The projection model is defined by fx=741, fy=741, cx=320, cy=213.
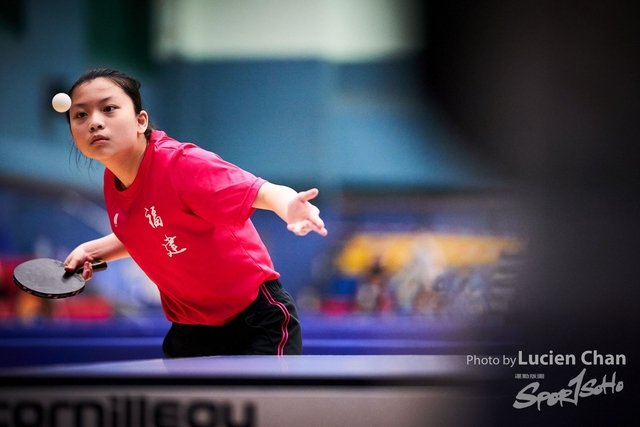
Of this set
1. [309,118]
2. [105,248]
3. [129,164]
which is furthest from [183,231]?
[309,118]

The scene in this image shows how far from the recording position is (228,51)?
6.52m

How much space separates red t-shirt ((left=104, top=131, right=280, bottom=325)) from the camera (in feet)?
4.66

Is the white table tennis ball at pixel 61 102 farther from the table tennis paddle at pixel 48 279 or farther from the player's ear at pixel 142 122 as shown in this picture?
the table tennis paddle at pixel 48 279

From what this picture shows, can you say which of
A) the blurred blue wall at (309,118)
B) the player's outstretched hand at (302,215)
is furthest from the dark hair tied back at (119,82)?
the blurred blue wall at (309,118)

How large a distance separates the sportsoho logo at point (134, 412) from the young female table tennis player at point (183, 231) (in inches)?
22.8

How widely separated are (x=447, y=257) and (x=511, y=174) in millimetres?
4861

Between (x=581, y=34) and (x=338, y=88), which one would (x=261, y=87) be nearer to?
(x=338, y=88)

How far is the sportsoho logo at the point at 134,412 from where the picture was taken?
0.83 m

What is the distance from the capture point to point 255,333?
5.14ft

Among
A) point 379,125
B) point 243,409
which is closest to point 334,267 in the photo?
point 379,125

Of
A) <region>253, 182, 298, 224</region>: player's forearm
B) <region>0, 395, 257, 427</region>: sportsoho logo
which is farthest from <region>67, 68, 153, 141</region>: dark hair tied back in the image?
<region>0, 395, 257, 427</region>: sportsoho logo

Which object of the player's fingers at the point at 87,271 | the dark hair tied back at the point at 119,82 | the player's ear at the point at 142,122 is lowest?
the player's fingers at the point at 87,271

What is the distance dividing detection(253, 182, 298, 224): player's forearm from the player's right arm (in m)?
0.49

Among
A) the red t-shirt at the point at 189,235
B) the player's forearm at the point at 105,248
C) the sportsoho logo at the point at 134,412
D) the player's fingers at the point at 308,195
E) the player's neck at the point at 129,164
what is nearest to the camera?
the sportsoho logo at the point at 134,412
